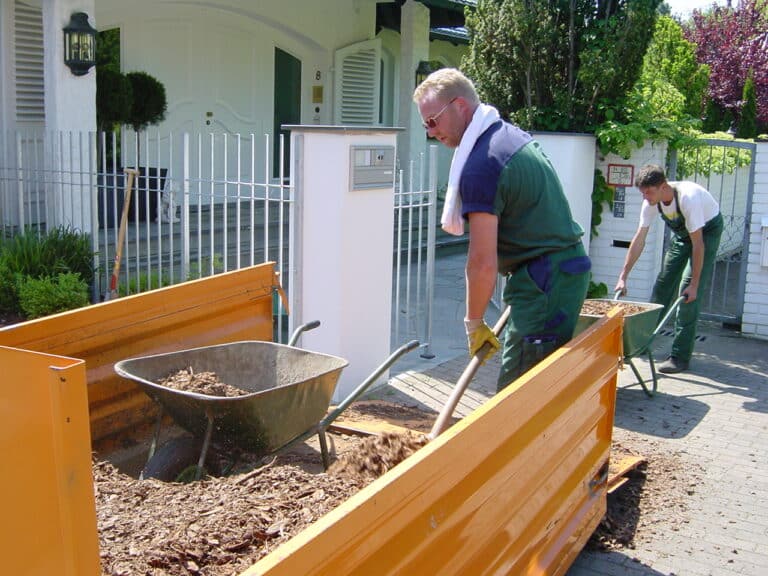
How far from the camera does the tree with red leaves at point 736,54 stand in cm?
2322

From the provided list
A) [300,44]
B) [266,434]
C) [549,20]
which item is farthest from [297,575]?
[300,44]

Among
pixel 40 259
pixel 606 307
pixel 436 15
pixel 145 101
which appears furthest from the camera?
pixel 436 15

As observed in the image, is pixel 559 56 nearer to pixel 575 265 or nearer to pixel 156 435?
pixel 575 265

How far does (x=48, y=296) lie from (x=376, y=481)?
19.6ft

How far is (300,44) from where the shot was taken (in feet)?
46.4

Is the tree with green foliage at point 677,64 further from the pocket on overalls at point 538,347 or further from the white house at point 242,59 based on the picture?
the pocket on overalls at point 538,347

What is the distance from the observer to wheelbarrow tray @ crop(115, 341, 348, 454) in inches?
139

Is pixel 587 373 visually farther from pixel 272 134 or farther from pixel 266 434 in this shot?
pixel 272 134

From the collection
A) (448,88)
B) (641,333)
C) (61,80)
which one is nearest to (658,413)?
(641,333)

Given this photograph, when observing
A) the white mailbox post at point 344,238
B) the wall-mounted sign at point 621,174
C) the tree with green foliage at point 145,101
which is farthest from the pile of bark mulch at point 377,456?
the tree with green foliage at point 145,101

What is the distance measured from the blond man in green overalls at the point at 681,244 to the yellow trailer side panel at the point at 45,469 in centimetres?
553

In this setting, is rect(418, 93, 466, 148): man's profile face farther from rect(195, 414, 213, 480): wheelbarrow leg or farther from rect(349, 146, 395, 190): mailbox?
rect(349, 146, 395, 190): mailbox

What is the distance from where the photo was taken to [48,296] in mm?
7488

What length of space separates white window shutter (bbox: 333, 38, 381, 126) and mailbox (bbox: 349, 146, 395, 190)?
332 inches
